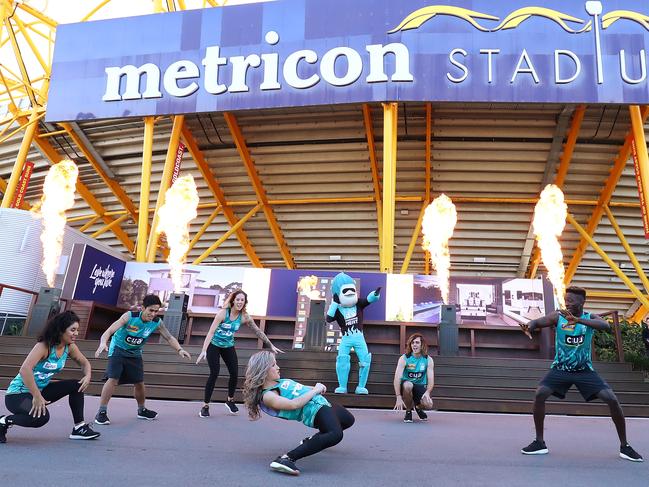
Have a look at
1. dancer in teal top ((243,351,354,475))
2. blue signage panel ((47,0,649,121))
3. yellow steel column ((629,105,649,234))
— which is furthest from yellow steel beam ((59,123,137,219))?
yellow steel column ((629,105,649,234))

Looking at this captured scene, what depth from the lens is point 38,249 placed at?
534 inches

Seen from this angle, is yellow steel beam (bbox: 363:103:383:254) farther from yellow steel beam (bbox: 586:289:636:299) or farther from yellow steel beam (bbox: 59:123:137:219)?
yellow steel beam (bbox: 586:289:636:299)

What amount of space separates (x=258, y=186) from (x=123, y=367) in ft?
49.9

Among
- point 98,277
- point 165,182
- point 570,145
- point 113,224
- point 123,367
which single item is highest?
point 570,145

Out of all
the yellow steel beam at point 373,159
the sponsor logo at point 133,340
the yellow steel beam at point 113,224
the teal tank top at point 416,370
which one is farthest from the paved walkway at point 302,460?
the yellow steel beam at point 113,224

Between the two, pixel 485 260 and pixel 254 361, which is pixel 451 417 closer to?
pixel 254 361

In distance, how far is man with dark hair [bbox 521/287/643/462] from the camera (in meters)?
4.02

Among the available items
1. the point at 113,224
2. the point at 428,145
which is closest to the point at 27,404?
the point at 428,145

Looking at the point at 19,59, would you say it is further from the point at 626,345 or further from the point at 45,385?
the point at 626,345

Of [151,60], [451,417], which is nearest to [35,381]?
[451,417]

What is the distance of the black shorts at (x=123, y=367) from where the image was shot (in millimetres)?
5129

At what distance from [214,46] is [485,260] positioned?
13857 millimetres

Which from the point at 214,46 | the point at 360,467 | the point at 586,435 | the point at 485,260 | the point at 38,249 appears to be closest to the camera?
the point at 360,467

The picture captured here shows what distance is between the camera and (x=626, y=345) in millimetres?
9766
